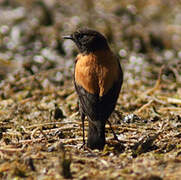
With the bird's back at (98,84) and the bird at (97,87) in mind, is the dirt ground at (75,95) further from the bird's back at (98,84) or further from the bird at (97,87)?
the bird's back at (98,84)

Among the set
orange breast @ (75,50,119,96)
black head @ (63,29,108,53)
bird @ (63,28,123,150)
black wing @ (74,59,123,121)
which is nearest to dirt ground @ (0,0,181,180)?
bird @ (63,28,123,150)

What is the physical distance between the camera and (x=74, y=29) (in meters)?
11.4

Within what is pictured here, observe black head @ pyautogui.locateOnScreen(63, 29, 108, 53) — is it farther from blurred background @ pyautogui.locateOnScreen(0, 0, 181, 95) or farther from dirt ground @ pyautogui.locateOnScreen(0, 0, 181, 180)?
blurred background @ pyautogui.locateOnScreen(0, 0, 181, 95)

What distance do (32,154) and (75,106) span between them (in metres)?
2.39

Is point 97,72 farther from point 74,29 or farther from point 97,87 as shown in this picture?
point 74,29

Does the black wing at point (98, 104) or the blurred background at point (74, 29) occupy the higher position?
the blurred background at point (74, 29)

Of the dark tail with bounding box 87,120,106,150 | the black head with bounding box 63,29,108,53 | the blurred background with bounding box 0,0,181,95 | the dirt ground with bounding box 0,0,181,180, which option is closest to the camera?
the dirt ground with bounding box 0,0,181,180

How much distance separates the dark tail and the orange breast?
0.38 meters

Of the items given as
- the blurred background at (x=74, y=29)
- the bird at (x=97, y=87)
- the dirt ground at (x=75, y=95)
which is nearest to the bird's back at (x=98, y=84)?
the bird at (x=97, y=87)

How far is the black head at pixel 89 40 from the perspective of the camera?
566 cm

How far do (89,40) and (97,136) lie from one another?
4.96ft

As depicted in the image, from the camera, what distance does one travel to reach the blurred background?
971cm

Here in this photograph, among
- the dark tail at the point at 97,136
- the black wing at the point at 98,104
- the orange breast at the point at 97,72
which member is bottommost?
the dark tail at the point at 97,136

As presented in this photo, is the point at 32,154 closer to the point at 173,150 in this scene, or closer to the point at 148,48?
the point at 173,150
